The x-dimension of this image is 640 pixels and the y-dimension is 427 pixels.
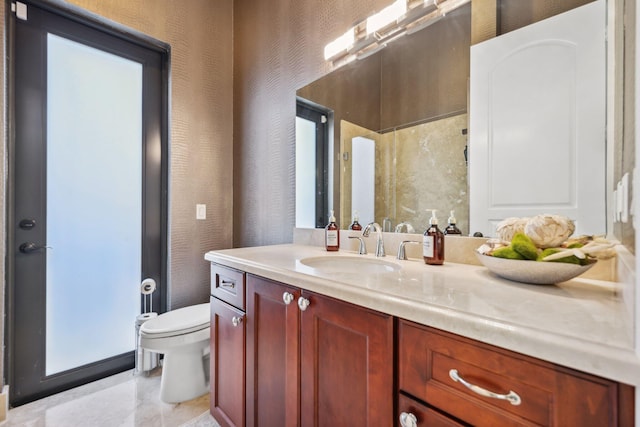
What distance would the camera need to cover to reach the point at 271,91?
1983 millimetres

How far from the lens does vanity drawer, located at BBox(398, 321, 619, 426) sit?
1.35ft

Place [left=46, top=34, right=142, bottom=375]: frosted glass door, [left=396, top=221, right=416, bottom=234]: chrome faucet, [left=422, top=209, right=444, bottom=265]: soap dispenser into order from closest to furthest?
1. [left=422, top=209, right=444, bottom=265]: soap dispenser
2. [left=396, top=221, right=416, bottom=234]: chrome faucet
3. [left=46, top=34, right=142, bottom=375]: frosted glass door

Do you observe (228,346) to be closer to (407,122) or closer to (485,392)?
(485,392)

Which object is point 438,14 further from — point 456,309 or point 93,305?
point 93,305

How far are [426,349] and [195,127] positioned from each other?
6.94 ft

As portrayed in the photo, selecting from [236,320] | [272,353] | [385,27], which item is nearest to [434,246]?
[272,353]

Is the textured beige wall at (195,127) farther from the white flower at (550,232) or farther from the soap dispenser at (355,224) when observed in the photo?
the white flower at (550,232)

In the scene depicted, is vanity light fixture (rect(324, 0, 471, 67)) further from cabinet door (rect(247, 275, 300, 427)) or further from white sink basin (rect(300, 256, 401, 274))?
cabinet door (rect(247, 275, 300, 427))

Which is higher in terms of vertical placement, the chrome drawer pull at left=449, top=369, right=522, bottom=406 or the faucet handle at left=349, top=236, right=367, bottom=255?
the faucet handle at left=349, top=236, right=367, bottom=255

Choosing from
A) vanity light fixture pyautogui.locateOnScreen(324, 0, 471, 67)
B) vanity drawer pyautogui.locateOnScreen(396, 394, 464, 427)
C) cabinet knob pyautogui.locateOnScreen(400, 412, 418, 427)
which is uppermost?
vanity light fixture pyautogui.locateOnScreen(324, 0, 471, 67)

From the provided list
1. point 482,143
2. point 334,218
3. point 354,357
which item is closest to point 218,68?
point 334,218

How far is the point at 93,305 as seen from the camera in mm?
1771

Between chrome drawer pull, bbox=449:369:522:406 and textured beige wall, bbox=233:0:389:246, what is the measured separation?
4.52ft

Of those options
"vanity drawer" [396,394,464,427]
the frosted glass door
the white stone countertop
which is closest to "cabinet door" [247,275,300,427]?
the white stone countertop
